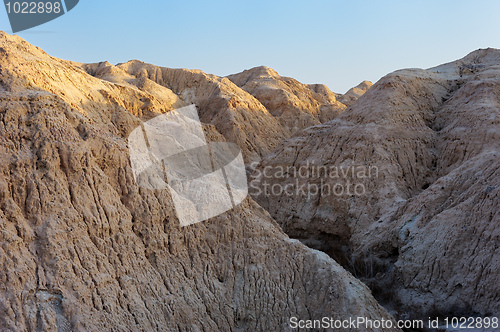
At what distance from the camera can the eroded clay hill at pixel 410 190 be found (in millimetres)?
13188

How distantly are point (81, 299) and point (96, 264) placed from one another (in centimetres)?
76

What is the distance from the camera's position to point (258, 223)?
11930 mm

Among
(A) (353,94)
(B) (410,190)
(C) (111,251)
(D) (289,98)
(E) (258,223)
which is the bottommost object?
(B) (410,190)

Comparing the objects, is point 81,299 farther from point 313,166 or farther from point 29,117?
point 313,166

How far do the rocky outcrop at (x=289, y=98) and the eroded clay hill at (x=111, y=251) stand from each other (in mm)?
23895

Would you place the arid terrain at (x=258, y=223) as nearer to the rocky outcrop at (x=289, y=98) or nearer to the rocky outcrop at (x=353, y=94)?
the rocky outcrop at (x=289, y=98)

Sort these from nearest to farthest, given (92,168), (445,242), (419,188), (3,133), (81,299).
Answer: (81,299), (3,133), (92,168), (445,242), (419,188)

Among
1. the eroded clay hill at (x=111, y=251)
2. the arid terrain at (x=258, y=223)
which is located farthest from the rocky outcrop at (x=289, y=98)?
the eroded clay hill at (x=111, y=251)

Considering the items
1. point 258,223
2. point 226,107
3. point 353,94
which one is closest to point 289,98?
point 226,107

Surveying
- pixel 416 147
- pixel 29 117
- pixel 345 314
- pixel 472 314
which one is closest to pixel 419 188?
pixel 416 147

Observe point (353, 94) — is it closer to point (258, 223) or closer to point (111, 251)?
point (258, 223)

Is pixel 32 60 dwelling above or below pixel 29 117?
above

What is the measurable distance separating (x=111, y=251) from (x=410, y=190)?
1250 centimetres

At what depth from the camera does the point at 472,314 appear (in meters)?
12.3
